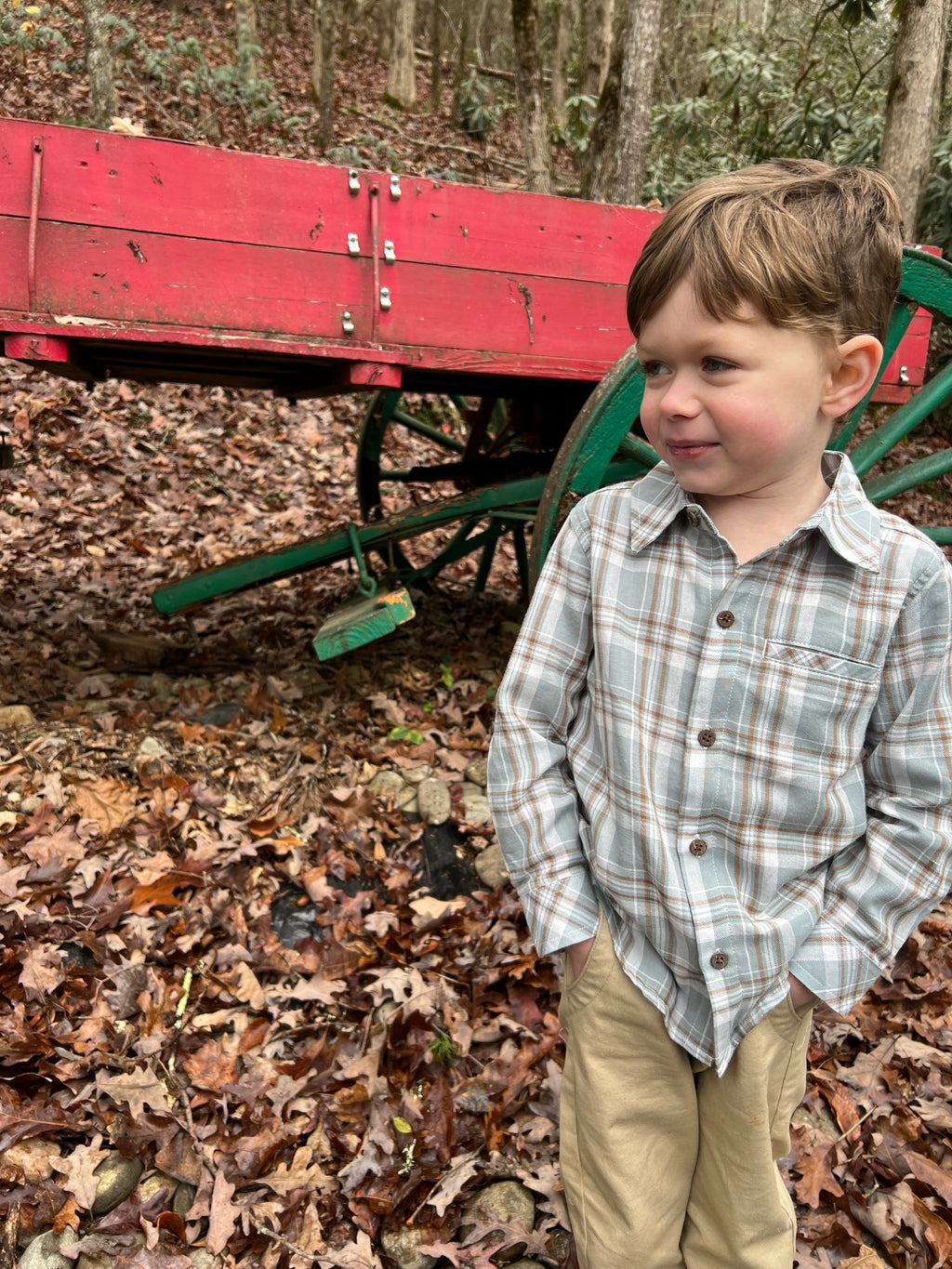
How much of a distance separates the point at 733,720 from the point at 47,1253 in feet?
5.56

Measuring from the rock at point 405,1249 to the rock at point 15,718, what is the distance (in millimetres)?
2061

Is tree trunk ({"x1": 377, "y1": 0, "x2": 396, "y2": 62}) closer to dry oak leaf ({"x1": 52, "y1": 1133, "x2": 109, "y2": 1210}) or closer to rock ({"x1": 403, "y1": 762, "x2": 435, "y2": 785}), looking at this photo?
rock ({"x1": 403, "y1": 762, "x2": 435, "y2": 785})

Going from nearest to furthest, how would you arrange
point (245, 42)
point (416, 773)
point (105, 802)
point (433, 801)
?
1. point (105, 802)
2. point (433, 801)
3. point (416, 773)
4. point (245, 42)

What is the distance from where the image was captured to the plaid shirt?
3.65ft

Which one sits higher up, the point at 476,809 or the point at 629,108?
the point at 629,108

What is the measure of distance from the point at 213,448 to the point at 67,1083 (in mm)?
4682

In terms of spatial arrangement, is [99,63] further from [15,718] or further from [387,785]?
[387,785]

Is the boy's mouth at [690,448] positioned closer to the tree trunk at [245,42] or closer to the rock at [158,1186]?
the rock at [158,1186]

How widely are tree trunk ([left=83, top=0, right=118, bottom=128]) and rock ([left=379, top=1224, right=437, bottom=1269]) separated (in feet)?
28.2

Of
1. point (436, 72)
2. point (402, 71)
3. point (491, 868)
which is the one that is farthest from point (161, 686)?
point (436, 72)

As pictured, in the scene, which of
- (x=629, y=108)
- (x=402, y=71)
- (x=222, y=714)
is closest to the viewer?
(x=222, y=714)

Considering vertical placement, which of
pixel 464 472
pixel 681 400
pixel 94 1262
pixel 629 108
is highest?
pixel 629 108

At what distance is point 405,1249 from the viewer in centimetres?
179

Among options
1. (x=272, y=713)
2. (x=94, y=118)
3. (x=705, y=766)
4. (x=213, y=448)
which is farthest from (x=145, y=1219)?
(x=94, y=118)
